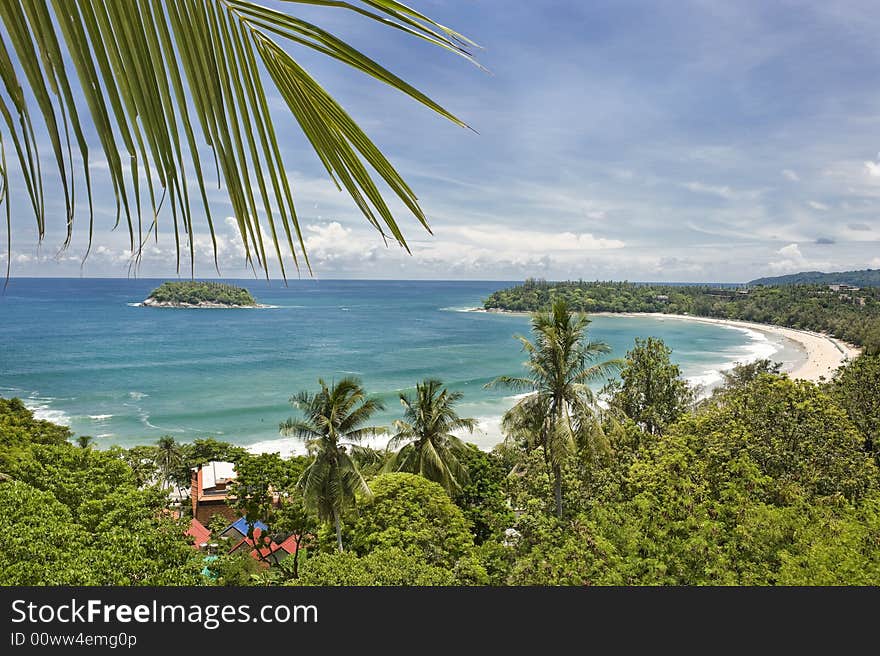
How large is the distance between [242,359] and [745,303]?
239ft

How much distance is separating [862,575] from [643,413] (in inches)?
464

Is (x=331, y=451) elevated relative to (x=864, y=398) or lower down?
lower down

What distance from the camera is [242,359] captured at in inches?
2018

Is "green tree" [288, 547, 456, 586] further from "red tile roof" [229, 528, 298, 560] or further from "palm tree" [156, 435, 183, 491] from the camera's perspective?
"palm tree" [156, 435, 183, 491]

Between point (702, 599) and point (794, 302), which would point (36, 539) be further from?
point (794, 302)

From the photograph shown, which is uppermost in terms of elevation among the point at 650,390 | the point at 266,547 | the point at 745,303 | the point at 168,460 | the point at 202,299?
the point at 745,303

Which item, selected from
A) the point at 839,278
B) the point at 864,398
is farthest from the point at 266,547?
the point at 839,278

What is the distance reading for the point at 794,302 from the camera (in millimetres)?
76812

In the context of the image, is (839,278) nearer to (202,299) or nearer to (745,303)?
(745,303)

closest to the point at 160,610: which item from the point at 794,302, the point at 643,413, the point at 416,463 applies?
the point at 416,463

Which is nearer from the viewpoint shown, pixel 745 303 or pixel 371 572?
pixel 371 572

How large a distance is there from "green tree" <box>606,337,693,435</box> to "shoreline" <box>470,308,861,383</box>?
28.6 feet

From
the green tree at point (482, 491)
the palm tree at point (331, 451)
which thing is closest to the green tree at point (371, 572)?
the palm tree at point (331, 451)

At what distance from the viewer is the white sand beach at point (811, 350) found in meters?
38.8
